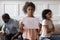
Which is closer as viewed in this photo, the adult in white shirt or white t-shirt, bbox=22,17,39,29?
white t-shirt, bbox=22,17,39,29

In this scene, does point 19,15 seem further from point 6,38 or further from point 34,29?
point 34,29

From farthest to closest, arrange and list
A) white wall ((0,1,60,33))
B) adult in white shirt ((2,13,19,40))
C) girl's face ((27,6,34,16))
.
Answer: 1. white wall ((0,1,60,33))
2. adult in white shirt ((2,13,19,40))
3. girl's face ((27,6,34,16))

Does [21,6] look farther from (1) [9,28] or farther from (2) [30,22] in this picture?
(2) [30,22]

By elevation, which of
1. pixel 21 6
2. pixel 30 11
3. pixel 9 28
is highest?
pixel 21 6

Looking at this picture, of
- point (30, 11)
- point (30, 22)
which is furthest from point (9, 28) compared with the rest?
point (30, 11)

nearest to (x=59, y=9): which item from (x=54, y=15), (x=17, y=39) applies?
(x=54, y=15)

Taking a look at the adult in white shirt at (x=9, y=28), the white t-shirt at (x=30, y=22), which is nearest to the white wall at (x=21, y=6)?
the adult in white shirt at (x=9, y=28)

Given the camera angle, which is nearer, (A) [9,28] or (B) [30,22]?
(B) [30,22]

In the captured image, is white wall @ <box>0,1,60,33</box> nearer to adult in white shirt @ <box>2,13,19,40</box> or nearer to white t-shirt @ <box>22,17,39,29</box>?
adult in white shirt @ <box>2,13,19,40</box>

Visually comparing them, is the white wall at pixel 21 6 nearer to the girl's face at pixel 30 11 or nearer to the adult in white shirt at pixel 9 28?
the adult in white shirt at pixel 9 28

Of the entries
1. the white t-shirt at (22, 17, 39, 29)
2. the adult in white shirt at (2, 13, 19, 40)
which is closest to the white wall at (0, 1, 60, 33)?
the adult in white shirt at (2, 13, 19, 40)

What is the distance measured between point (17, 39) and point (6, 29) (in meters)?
0.28

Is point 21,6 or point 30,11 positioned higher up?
point 21,6

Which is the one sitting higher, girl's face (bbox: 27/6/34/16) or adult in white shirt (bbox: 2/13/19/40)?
girl's face (bbox: 27/6/34/16)
